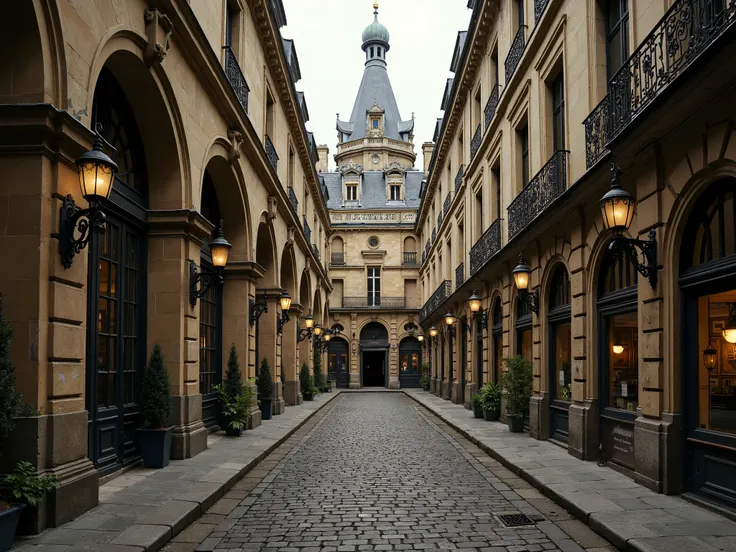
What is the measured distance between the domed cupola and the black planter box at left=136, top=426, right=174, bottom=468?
61333 millimetres

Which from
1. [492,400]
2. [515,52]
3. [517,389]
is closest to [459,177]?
[515,52]

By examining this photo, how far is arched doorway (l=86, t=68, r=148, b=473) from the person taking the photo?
28.8 ft

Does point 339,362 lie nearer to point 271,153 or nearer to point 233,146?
point 271,153

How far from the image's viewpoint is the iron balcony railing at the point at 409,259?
48.9m

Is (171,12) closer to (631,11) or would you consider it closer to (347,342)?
(631,11)

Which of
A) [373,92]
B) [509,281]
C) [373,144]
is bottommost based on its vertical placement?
[509,281]

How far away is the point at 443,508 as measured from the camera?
7910 mm

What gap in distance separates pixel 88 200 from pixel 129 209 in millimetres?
3261

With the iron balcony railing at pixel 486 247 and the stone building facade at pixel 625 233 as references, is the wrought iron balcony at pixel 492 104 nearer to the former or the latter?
the stone building facade at pixel 625 233

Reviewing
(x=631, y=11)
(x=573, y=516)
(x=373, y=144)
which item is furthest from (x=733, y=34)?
(x=373, y=144)

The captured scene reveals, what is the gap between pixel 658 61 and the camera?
8422 millimetres

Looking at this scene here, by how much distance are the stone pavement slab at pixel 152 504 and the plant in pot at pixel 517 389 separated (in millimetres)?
5380

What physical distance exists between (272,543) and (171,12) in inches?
289

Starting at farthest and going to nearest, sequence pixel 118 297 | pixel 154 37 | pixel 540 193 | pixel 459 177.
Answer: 1. pixel 459 177
2. pixel 540 193
3. pixel 118 297
4. pixel 154 37
